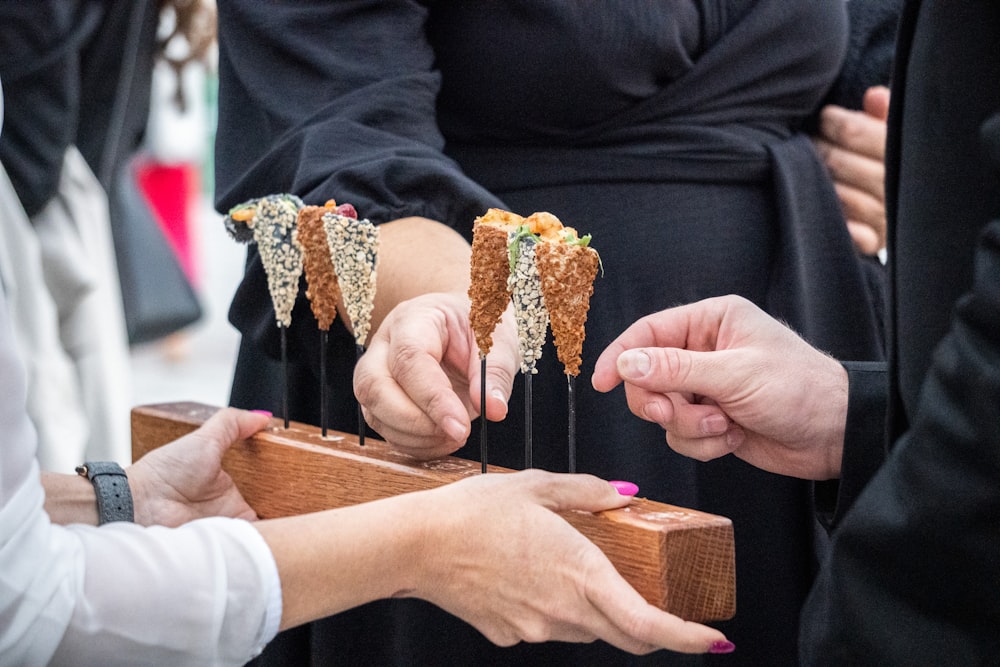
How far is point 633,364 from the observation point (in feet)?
3.85

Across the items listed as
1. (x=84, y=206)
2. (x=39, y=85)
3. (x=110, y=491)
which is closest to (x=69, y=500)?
(x=110, y=491)

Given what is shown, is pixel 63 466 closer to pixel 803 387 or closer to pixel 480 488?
pixel 480 488

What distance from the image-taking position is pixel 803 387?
1.19 m

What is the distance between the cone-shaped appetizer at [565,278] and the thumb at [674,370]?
0.08 metres

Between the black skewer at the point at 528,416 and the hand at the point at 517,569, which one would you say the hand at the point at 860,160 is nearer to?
the black skewer at the point at 528,416

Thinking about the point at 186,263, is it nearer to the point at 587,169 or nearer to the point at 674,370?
the point at 587,169

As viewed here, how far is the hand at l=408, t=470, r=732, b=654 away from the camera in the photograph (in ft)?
3.63

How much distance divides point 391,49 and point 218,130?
343 millimetres

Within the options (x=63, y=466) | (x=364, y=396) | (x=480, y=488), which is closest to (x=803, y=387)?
(x=480, y=488)

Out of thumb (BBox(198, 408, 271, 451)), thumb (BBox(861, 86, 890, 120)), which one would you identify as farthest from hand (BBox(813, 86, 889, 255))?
thumb (BBox(198, 408, 271, 451))

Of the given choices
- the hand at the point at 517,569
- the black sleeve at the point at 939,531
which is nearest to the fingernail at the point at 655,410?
the hand at the point at 517,569

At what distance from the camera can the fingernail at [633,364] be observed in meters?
1.17

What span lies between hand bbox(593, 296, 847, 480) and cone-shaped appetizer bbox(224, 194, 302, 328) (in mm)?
466

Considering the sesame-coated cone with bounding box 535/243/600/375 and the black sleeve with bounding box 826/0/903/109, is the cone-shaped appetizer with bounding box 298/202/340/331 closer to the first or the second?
the sesame-coated cone with bounding box 535/243/600/375
